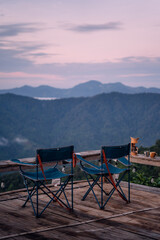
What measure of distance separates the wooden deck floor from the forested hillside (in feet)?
200

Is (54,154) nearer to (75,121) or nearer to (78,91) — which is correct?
(75,121)

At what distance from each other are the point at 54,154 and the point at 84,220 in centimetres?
69

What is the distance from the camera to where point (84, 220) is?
3295mm

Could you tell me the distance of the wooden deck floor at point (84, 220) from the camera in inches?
114

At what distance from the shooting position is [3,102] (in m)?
88.6

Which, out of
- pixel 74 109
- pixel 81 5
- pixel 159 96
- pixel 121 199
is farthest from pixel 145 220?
pixel 74 109

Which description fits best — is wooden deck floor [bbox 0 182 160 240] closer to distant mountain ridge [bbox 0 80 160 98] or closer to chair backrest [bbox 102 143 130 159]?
chair backrest [bbox 102 143 130 159]

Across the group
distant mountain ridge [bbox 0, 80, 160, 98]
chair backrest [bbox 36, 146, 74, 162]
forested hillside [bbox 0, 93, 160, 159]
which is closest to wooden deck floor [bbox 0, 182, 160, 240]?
chair backrest [bbox 36, 146, 74, 162]

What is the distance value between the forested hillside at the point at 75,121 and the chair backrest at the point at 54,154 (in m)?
61.4

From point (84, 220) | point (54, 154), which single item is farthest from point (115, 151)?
point (84, 220)

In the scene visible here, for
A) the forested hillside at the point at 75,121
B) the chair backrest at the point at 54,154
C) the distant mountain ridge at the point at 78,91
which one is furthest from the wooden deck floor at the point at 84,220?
the distant mountain ridge at the point at 78,91

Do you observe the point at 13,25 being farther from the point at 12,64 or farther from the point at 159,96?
the point at 159,96

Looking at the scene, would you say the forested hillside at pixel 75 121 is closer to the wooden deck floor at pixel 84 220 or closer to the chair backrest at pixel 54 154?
the wooden deck floor at pixel 84 220

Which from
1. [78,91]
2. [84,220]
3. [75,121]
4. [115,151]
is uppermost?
[78,91]
